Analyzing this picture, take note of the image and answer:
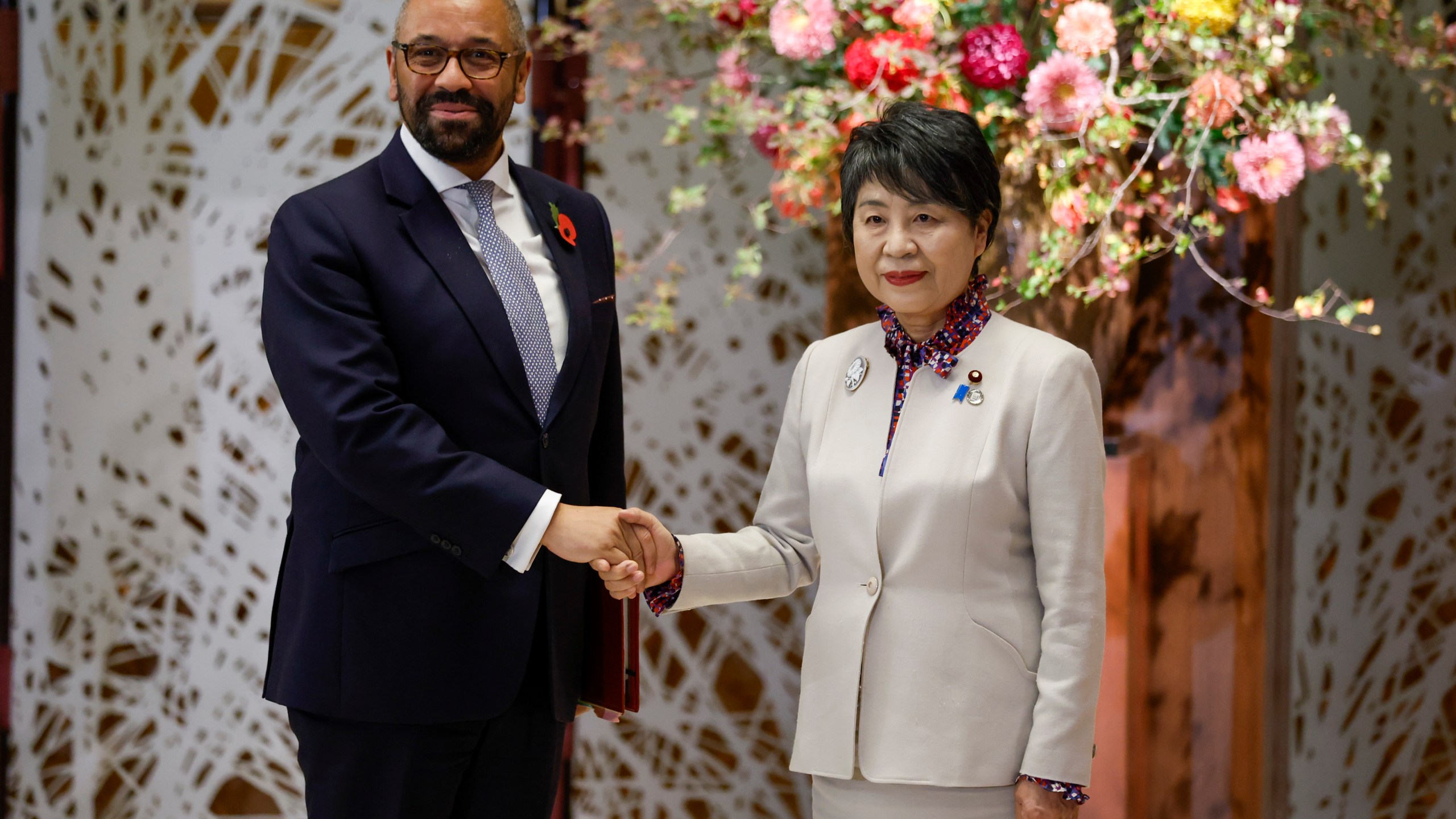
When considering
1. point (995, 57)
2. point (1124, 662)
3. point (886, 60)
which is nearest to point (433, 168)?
point (886, 60)

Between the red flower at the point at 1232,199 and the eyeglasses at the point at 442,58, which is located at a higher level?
the eyeglasses at the point at 442,58

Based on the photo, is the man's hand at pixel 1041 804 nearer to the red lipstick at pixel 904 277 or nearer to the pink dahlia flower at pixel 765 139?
the red lipstick at pixel 904 277

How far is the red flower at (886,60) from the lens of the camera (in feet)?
6.98

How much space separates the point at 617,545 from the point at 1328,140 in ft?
4.57

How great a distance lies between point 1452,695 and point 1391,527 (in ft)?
1.38

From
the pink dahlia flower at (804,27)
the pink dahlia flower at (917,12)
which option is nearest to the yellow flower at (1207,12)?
the pink dahlia flower at (917,12)

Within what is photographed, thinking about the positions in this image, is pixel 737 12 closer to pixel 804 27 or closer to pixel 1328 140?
pixel 804 27

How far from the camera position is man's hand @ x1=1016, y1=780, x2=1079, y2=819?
4.92 ft

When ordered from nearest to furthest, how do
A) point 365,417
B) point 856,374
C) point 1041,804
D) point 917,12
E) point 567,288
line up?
point 1041,804 → point 365,417 → point 856,374 → point 567,288 → point 917,12

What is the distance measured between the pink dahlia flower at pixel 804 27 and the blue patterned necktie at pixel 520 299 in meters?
0.66

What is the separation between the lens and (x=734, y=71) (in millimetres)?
2445

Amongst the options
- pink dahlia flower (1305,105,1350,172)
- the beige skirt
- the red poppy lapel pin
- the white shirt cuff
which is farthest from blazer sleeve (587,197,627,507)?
pink dahlia flower (1305,105,1350,172)

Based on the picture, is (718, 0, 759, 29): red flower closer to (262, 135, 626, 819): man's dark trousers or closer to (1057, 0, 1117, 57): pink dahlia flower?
(1057, 0, 1117, 57): pink dahlia flower

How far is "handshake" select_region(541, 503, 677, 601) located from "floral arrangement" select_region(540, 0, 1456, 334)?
764 mm
